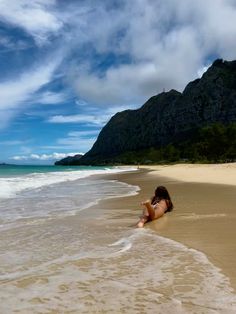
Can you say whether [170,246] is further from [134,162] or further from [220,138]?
[134,162]

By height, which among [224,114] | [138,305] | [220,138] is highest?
[224,114]

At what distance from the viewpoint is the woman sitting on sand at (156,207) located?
36.1ft

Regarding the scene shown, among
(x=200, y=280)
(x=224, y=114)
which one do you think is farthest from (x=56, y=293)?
(x=224, y=114)

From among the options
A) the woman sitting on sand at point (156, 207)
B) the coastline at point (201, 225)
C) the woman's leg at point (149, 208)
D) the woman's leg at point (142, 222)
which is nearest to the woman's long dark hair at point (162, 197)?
the woman sitting on sand at point (156, 207)

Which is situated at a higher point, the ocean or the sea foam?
the sea foam

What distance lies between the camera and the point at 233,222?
10.1 metres

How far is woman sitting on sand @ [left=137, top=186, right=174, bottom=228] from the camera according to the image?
36.1 ft

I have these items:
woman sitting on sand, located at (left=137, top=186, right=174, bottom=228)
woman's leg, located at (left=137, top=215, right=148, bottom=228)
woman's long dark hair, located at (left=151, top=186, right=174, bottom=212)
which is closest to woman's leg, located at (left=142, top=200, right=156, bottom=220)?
woman sitting on sand, located at (left=137, top=186, right=174, bottom=228)

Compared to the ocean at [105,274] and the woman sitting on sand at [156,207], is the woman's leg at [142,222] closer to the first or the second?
the woman sitting on sand at [156,207]

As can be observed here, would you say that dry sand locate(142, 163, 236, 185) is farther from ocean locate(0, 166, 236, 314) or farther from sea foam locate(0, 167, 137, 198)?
ocean locate(0, 166, 236, 314)

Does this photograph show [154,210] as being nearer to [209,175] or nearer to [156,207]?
[156,207]

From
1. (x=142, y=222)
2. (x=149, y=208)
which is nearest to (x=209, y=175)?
(x=149, y=208)

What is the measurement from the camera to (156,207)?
11.9m

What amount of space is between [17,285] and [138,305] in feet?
6.03
